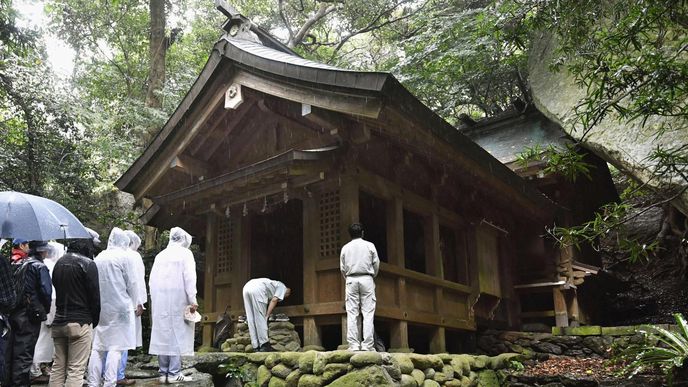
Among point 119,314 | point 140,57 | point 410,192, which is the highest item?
point 140,57

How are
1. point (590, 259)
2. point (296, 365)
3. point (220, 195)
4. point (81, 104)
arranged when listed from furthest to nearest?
point (590, 259) < point (81, 104) < point (220, 195) < point (296, 365)

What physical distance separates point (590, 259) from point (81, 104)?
12954mm

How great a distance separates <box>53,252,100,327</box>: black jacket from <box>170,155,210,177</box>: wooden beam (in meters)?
4.14

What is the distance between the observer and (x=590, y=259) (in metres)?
13.5

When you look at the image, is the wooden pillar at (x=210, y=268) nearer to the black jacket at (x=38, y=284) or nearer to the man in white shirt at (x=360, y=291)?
the man in white shirt at (x=360, y=291)

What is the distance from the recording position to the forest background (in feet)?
17.6

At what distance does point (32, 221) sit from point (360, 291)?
383cm

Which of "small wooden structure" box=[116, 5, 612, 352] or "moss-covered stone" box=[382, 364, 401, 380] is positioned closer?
"moss-covered stone" box=[382, 364, 401, 380]

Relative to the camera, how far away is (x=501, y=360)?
8.73 metres

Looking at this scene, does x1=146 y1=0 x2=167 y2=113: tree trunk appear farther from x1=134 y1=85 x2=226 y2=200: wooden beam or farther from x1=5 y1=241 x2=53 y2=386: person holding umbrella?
x1=5 y1=241 x2=53 y2=386: person holding umbrella

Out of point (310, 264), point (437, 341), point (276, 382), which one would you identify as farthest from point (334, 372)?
point (437, 341)

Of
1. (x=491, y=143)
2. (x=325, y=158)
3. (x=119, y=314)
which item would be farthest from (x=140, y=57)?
(x=119, y=314)

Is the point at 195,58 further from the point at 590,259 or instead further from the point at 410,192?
the point at 590,259

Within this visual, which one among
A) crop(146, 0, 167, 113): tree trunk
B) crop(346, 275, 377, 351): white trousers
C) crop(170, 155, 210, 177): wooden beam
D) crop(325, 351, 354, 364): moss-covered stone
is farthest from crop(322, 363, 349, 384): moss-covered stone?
crop(146, 0, 167, 113): tree trunk
